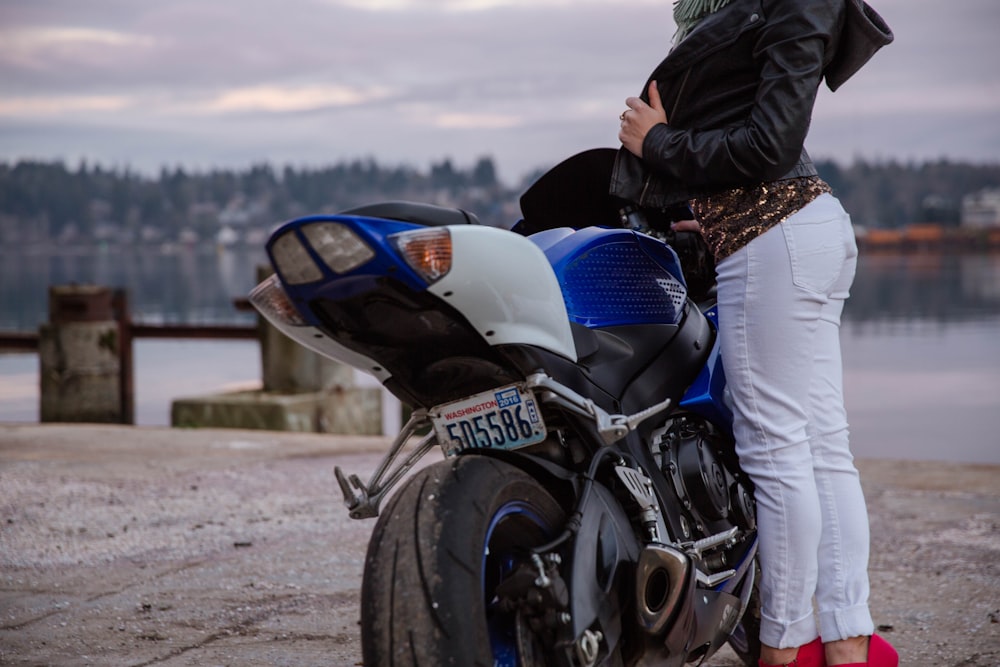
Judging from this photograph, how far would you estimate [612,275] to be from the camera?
270cm

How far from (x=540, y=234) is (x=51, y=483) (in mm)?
4279

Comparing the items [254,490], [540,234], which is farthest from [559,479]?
[254,490]

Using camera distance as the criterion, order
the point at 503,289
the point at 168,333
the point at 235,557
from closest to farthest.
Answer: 1. the point at 503,289
2. the point at 235,557
3. the point at 168,333

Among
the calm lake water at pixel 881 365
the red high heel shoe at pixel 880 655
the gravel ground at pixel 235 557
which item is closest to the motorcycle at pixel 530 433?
the red high heel shoe at pixel 880 655

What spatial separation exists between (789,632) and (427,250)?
1360 mm

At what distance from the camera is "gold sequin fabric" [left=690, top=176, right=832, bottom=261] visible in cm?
279

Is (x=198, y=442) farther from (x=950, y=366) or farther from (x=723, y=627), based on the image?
(x=950, y=366)

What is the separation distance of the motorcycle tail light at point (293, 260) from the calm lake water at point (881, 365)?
8488 mm

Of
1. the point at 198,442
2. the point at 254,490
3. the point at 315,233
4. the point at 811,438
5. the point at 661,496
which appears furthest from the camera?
the point at 198,442

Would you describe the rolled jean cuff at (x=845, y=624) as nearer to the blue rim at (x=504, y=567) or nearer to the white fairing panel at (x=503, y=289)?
the blue rim at (x=504, y=567)

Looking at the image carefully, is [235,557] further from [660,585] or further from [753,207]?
[753,207]

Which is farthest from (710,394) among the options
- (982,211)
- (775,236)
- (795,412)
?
(982,211)

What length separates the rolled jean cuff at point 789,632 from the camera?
9.34 ft

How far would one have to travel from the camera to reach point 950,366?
21.2 meters
